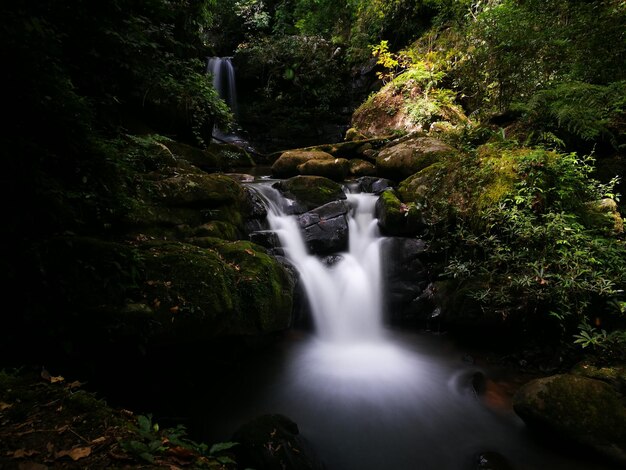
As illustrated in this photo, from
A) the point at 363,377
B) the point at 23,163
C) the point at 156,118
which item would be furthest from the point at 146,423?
the point at 156,118

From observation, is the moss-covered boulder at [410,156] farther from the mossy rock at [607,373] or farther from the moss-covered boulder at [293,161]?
the mossy rock at [607,373]

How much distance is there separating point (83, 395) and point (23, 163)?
177 centimetres

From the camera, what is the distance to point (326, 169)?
30.7 ft

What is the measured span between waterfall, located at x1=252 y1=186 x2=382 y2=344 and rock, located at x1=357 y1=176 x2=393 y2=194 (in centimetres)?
140

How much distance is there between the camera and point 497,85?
28.0 feet

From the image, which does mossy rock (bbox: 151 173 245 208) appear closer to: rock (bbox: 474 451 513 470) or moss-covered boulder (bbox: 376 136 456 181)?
moss-covered boulder (bbox: 376 136 456 181)

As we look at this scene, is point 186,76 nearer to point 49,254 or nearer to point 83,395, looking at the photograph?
point 49,254

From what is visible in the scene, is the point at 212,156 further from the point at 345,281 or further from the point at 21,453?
the point at 21,453

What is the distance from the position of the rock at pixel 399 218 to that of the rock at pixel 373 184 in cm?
166

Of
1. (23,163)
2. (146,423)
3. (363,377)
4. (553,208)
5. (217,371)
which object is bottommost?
(363,377)

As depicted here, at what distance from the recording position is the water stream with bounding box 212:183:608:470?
3.59 m

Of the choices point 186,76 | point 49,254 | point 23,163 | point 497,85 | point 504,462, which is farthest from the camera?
point 497,85

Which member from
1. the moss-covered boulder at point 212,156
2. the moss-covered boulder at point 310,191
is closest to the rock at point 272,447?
the moss-covered boulder at point 310,191

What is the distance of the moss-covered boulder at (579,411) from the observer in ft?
10.7
